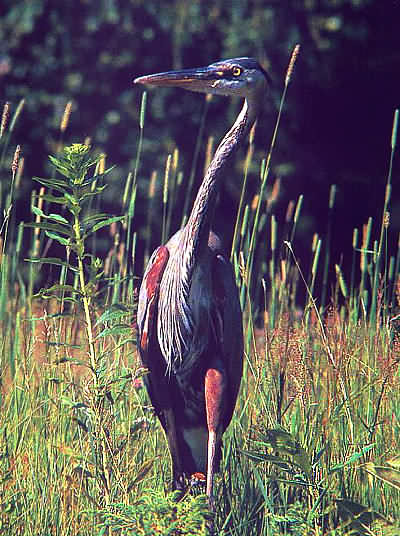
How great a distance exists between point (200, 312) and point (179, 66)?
3477 millimetres

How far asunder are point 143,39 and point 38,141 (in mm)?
1029

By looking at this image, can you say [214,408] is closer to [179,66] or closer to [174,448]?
[174,448]

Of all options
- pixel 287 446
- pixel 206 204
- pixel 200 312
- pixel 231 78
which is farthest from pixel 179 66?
pixel 287 446

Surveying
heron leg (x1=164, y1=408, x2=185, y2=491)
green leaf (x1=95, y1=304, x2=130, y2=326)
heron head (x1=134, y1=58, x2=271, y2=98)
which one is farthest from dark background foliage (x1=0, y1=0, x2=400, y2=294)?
green leaf (x1=95, y1=304, x2=130, y2=326)

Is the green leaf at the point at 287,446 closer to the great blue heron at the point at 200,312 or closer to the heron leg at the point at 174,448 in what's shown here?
the great blue heron at the point at 200,312

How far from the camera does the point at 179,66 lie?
609cm

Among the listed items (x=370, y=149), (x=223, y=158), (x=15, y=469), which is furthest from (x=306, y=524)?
(x=370, y=149)

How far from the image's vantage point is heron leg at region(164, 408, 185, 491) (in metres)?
3.04

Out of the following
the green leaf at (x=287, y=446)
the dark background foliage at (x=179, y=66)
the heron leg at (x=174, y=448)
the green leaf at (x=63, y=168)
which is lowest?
the heron leg at (x=174, y=448)

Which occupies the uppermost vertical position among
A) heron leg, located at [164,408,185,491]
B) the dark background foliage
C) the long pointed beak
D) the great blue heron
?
the dark background foliage

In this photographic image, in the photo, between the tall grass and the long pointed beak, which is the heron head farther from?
the tall grass

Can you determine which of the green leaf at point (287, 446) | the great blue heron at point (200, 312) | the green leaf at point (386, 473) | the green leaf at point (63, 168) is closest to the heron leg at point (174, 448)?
the great blue heron at point (200, 312)

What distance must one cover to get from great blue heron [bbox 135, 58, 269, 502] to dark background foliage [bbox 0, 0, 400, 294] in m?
3.06

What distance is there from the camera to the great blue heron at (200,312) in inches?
116
